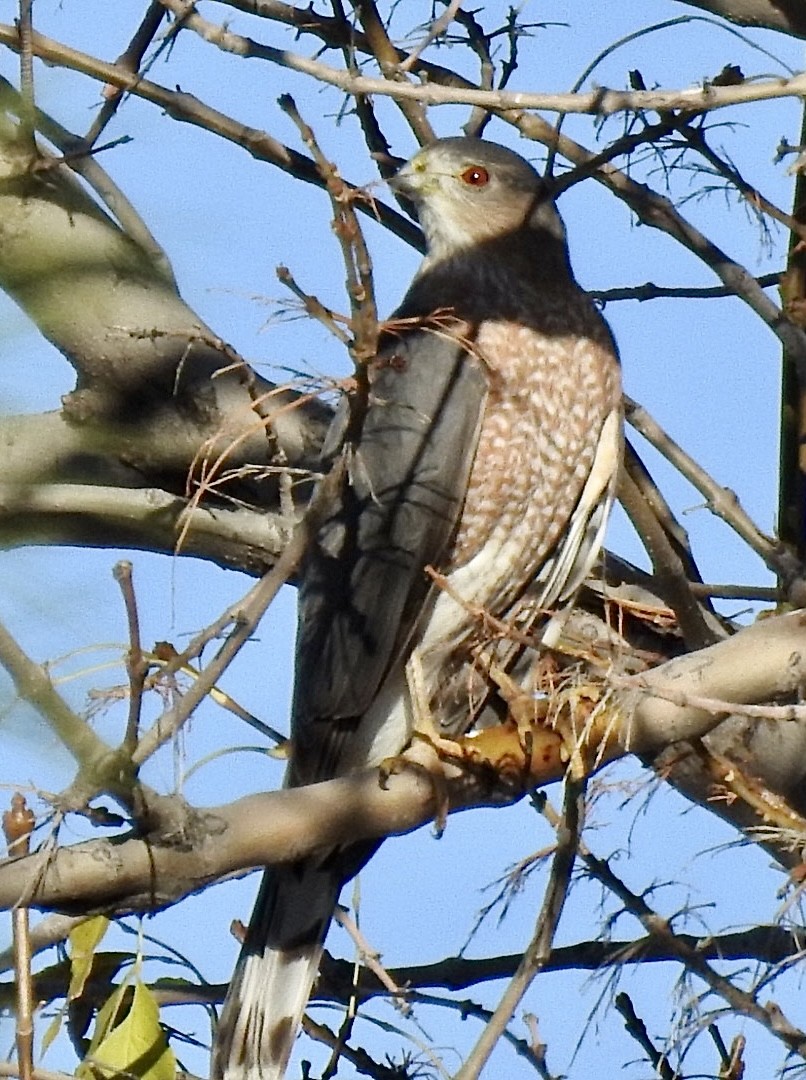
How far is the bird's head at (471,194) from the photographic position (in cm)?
382

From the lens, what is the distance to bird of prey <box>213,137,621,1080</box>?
10.5 feet

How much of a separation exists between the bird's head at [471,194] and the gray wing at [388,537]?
572mm

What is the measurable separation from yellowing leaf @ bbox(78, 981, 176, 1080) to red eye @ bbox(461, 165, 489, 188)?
7.36 ft

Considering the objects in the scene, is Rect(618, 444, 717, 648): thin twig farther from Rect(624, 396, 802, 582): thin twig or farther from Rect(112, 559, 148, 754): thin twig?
Rect(112, 559, 148, 754): thin twig

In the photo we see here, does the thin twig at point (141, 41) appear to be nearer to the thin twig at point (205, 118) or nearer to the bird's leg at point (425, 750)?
the thin twig at point (205, 118)

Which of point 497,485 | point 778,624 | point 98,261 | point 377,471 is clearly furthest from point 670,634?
point 98,261

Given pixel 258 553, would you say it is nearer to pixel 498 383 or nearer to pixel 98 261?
pixel 498 383

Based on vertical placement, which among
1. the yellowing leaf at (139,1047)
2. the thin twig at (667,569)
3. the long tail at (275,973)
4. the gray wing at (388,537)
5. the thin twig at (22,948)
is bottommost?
the thin twig at (22,948)

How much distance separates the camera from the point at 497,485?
3371mm

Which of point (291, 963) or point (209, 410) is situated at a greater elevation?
point (209, 410)

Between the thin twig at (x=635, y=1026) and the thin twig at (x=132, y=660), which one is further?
the thin twig at (x=635, y=1026)

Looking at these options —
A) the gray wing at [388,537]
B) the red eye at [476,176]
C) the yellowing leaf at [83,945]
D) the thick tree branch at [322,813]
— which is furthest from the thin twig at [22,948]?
the red eye at [476,176]

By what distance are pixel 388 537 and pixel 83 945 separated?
→ 1.16 m

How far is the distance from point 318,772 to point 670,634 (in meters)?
0.93
